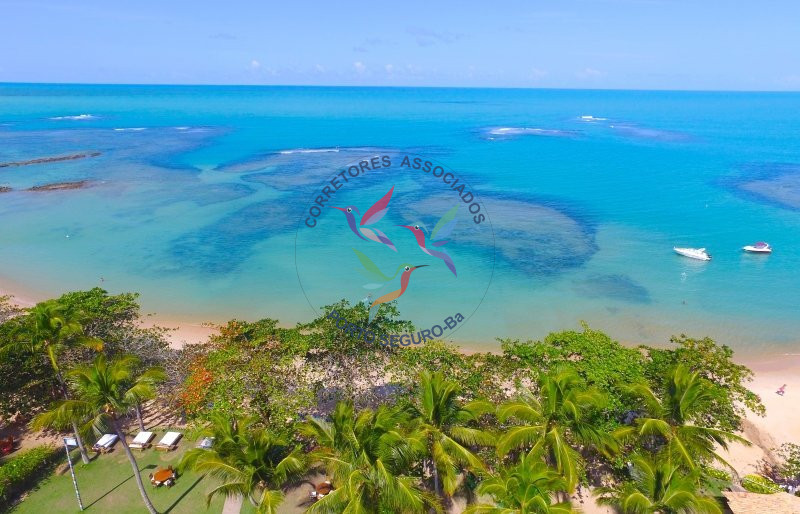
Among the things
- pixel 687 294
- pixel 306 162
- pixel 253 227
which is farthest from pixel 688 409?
pixel 306 162

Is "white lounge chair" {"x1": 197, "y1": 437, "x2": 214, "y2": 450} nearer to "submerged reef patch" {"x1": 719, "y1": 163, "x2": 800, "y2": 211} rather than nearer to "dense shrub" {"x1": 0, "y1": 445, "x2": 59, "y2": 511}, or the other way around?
"dense shrub" {"x1": 0, "y1": 445, "x2": 59, "y2": 511}

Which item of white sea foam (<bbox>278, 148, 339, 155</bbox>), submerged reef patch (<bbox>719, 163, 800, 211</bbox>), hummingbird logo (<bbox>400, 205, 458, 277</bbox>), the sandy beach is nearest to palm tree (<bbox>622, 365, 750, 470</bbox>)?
the sandy beach

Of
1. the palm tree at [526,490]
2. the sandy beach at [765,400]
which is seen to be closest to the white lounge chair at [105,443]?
the sandy beach at [765,400]

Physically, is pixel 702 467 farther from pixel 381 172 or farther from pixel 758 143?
pixel 758 143

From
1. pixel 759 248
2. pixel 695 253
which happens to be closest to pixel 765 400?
pixel 695 253

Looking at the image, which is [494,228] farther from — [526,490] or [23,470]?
[23,470]

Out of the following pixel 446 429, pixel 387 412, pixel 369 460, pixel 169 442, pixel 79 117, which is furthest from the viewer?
pixel 79 117
